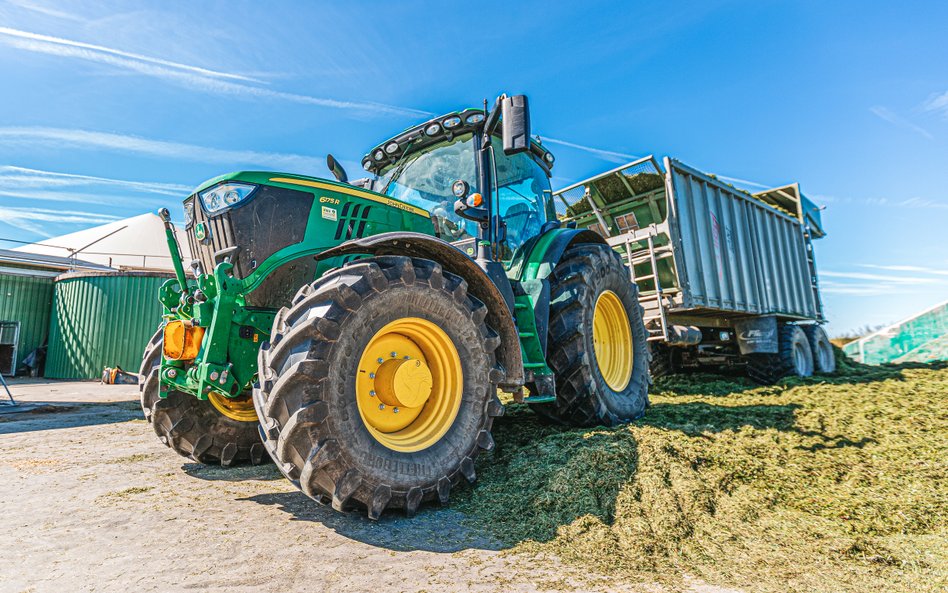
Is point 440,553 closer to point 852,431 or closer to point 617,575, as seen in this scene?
point 617,575

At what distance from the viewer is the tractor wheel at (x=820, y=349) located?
10559mm

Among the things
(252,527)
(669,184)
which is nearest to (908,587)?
(252,527)

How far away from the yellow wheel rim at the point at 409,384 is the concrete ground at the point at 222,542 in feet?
1.48

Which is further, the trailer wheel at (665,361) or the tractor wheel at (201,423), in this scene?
the trailer wheel at (665,361)

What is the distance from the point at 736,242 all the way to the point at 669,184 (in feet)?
7.33

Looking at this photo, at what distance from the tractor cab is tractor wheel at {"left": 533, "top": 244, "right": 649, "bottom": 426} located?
1.95ft

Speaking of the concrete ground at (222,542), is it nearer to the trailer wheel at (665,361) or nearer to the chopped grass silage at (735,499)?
the chopped grass silage at (735,499)

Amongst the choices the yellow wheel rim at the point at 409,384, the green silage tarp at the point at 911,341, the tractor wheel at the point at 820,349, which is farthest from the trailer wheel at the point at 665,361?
the green silage tarp at the point at 911,341

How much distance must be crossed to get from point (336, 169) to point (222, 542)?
295cm

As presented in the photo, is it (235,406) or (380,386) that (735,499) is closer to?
(380,386)

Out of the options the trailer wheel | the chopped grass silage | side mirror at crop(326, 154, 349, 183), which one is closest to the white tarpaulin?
the trailer wheel

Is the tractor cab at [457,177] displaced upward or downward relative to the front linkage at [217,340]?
upward

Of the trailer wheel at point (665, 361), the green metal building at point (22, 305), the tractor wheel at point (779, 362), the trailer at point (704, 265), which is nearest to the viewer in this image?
the trailer at point (704, 265)

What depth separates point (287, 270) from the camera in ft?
11.3
